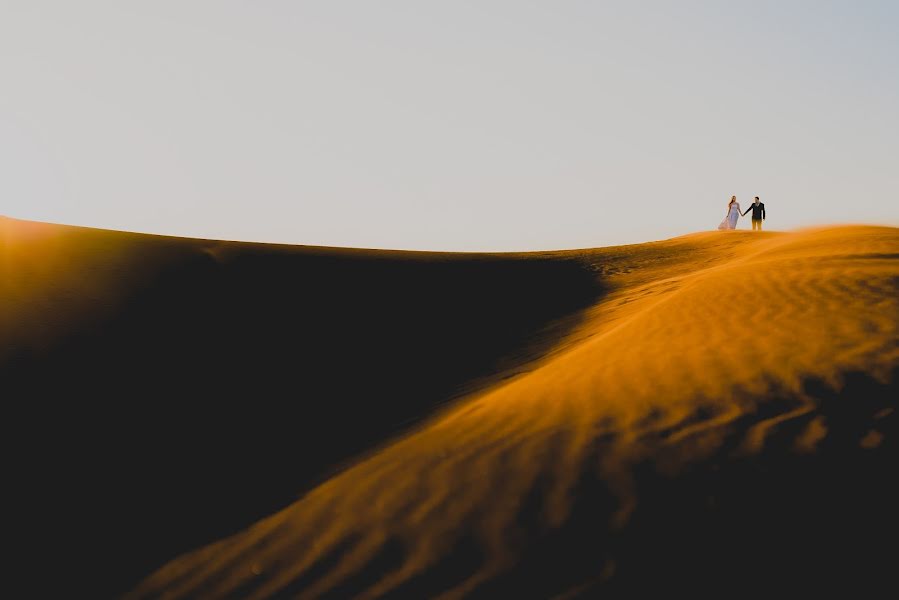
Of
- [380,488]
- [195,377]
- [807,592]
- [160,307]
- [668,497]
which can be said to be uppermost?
[160,307]

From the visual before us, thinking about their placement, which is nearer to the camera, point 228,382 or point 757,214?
point 228,382

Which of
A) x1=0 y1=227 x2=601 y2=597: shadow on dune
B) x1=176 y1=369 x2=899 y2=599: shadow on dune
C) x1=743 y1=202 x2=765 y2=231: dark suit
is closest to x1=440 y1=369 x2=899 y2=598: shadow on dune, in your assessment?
x1=176 y1=369 x2=899 y2=599: shadow on dune

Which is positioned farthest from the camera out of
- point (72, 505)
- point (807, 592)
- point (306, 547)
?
point (72, 505)

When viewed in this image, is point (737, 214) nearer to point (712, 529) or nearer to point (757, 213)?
point (757, 213)

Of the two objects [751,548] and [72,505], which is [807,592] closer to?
[751,548]

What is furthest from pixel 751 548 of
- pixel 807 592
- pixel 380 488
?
pixel 380 488

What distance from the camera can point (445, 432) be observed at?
5738 mm

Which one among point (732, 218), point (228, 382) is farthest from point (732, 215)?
point (228, 382)

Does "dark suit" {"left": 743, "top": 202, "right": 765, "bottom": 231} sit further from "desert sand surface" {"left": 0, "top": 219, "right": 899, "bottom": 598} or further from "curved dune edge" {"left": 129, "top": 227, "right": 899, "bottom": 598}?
"curved dune edge" {"left": 129, "top": 227, "right": 899, "bottom": 598}

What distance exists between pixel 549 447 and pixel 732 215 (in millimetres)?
19715

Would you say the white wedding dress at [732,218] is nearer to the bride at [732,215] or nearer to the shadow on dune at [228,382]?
the bride at [732,215]

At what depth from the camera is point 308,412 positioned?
25.4 feet

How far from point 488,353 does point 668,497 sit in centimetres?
564

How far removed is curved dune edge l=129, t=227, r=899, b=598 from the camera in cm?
410
